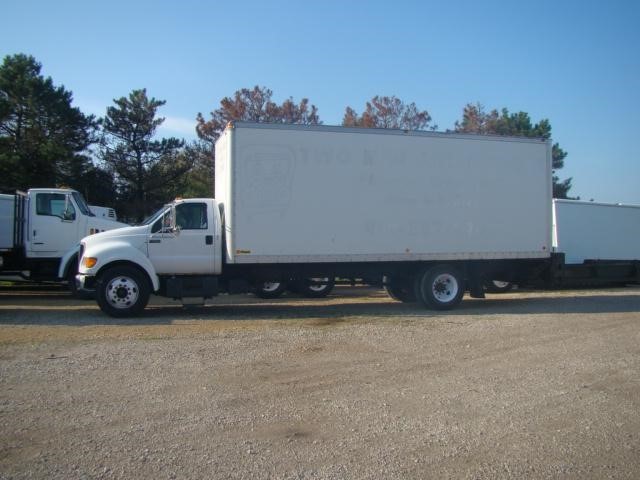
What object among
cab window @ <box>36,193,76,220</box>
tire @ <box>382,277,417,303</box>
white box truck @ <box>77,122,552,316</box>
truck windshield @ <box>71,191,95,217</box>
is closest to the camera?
white box truck @ <box>77,122,552,316</box>

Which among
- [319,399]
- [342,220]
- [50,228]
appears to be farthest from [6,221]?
[319,399]

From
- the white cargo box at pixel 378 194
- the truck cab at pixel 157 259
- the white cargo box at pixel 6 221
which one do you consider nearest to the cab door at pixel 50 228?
the white cargo box at pixel 6 221

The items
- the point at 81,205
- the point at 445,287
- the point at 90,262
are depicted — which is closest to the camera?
the point at 90,262

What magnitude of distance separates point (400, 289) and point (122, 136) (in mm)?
28295

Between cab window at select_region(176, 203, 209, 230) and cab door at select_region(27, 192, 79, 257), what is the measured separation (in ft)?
16.3

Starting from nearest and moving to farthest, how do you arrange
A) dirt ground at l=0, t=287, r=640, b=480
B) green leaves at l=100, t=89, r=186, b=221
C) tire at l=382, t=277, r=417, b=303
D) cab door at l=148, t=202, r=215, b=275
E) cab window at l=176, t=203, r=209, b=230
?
dirt ground at l=0, t=287, r=640, b=480 → cab door at l=148, t=202, r=215, b=275 → cab window at l=176, t=203, r=209, b=230 → tire at l=382, t=277, r=417, b=303 → green leaves at l=100, t=89, r=186, b=221

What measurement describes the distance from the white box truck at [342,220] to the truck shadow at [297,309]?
0.56m

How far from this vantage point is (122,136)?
3581 centimetres

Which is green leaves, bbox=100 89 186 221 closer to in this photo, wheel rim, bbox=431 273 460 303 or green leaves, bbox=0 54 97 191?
green leaves, bbox=0 54 97 191

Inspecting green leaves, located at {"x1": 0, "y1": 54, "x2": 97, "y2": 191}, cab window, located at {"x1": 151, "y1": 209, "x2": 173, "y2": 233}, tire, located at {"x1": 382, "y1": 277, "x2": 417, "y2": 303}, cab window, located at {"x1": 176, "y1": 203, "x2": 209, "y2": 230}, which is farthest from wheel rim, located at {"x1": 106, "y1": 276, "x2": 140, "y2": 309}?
green leaves, located at {"x1": 0, "y1": 54, "x2": 97, "y2": 191}

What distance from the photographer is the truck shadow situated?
10797 millimetres

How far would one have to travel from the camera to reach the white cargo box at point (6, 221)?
47.6ft

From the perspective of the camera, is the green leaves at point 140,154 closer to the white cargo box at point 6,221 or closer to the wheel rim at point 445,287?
the white cargo box at point 6,221

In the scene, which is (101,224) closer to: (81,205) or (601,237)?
(81,205)
